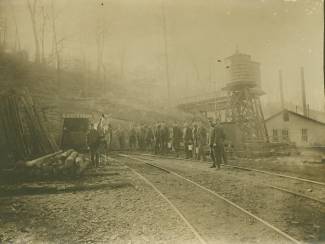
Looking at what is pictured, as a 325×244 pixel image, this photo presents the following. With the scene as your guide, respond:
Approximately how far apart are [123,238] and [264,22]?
4.64 m

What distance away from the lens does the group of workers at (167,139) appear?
8.16 meters

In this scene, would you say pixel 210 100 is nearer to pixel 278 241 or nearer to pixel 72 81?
pixel 72 81

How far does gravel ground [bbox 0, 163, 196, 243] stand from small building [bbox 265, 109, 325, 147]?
13.9 m

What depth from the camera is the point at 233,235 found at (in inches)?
150

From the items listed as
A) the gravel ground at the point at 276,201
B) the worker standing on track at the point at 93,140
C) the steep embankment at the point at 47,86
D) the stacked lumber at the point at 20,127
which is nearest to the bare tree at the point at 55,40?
the steep embankment at the point at 47,86

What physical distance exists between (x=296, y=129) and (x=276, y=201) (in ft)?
46.5

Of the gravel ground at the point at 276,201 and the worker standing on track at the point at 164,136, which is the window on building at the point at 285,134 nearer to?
the worker standing on track at the point at 164,136

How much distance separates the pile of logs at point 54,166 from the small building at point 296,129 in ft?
43.1

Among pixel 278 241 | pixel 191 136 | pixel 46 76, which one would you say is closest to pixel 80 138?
pixel 46 76

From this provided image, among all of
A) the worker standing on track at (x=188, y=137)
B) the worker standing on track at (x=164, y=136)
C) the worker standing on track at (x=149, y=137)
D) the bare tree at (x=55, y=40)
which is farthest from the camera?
the worker standing on track at (x=149, y=137)

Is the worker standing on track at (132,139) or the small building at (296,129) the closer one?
the worker standing on track at (132,139)

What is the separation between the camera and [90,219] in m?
3.94

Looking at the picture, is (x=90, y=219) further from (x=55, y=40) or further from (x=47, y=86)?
(x=55, y=40)

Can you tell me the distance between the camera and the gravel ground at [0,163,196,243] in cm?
364
